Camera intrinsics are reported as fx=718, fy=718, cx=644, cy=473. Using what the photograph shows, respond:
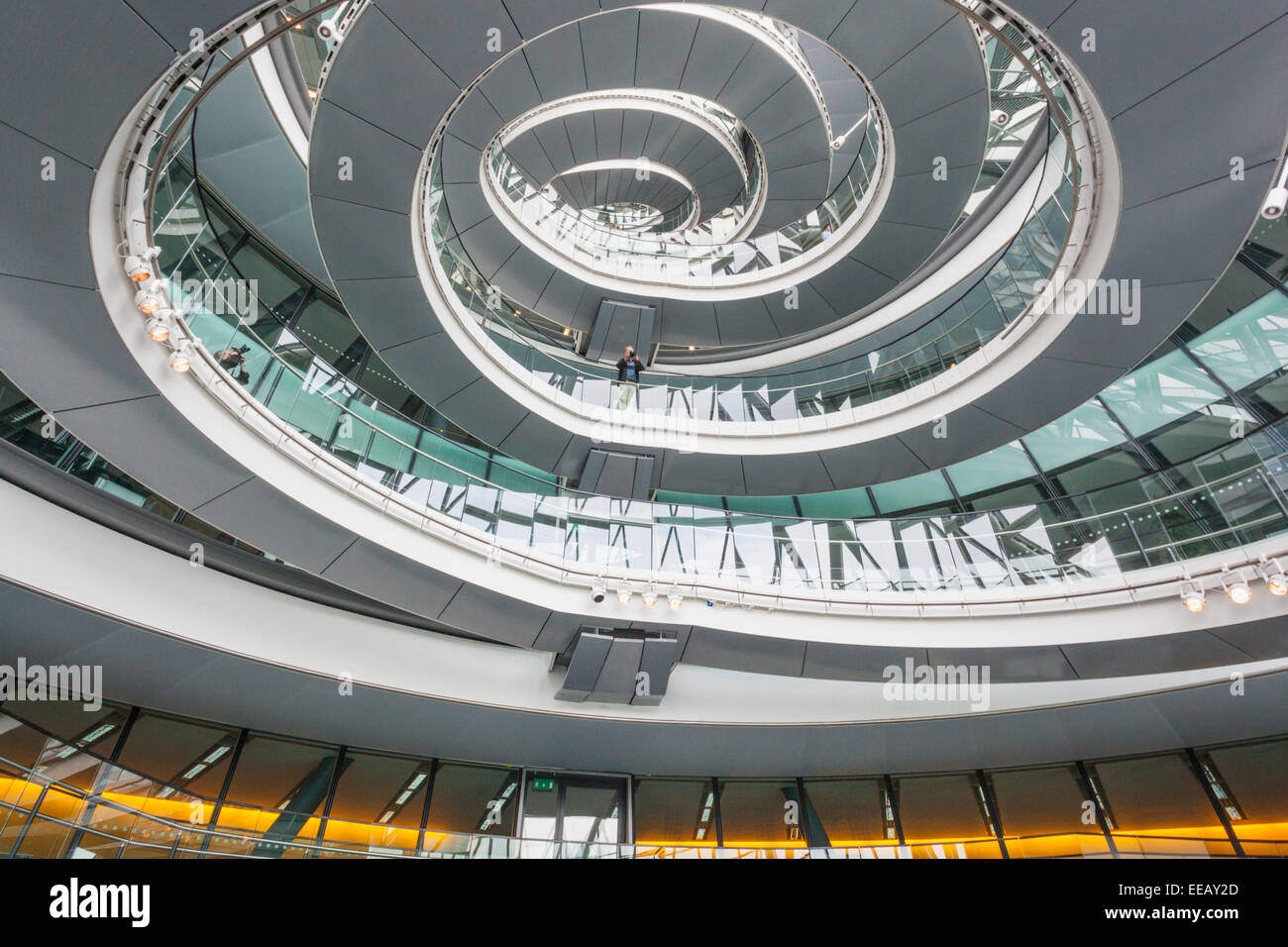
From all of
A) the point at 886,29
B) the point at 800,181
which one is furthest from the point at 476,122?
the point at 800,181

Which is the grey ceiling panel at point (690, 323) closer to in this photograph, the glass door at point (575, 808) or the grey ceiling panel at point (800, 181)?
the grey ceiling panel at point (800, 181)

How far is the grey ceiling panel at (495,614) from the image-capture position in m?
8.09

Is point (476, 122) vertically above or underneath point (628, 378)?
above

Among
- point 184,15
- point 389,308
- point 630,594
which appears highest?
point 389,308

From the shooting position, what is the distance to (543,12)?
A: 678 cm

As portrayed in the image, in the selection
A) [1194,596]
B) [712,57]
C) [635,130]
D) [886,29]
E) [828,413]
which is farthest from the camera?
[635,130]

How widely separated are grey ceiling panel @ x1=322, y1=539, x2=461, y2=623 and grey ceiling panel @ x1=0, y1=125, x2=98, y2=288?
339cm

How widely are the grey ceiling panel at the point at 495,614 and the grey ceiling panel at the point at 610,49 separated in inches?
369

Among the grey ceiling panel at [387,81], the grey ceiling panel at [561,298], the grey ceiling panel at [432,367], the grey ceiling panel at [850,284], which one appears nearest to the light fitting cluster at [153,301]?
the grey ceiling panel at [387,81]

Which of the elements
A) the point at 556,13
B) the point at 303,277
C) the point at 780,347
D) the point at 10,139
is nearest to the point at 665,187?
the point at 780,347

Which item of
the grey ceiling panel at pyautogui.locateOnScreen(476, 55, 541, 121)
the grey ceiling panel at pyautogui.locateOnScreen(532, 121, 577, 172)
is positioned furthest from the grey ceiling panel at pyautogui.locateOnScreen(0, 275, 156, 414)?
the grey ceiling panel at pyautogui.locateOnScreen(532, 121, 577, 172)

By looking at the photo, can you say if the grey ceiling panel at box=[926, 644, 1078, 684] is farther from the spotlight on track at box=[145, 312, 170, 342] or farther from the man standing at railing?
the spotlight on track at box=[145, 312, 170, 342]

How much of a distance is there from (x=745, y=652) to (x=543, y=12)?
7.28 meters

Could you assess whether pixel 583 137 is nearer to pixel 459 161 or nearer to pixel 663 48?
pixel 663 48
